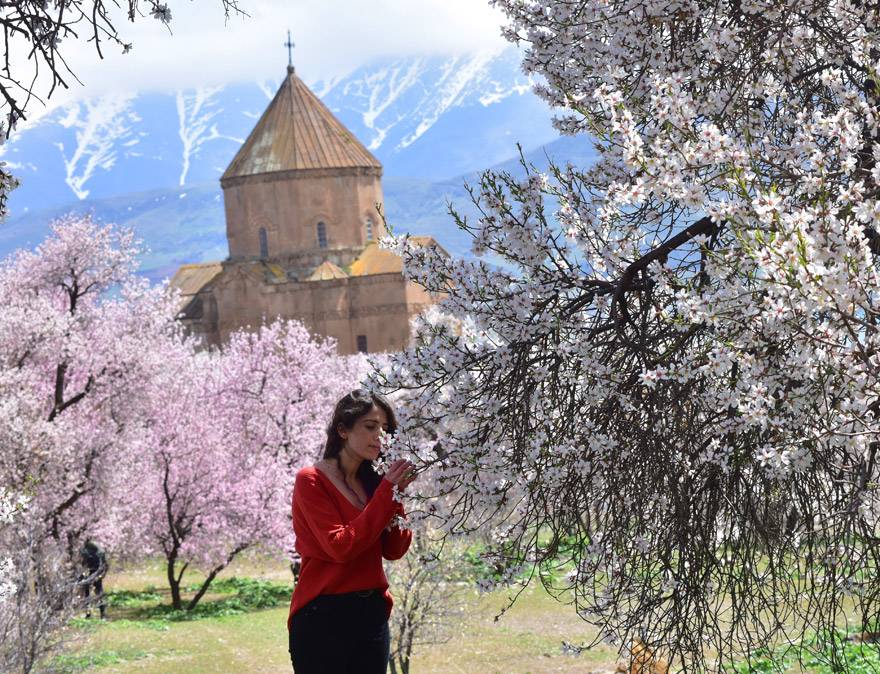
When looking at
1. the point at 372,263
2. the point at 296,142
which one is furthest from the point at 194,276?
the point at 372,263

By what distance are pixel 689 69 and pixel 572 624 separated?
16.0m

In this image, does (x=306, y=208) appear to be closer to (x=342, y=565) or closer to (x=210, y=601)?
(x=210, y=601)

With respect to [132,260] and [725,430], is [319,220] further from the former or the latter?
[725,430]

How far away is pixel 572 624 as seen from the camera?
21.1 metres

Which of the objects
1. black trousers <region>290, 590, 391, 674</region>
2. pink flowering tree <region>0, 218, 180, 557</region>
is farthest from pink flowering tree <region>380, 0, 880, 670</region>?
pink flowering tree <region>0, 218, 180, 557</region>

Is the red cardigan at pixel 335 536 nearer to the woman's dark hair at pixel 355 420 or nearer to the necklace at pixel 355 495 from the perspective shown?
the necklace at pixel 355 495

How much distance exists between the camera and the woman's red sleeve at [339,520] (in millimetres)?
4996

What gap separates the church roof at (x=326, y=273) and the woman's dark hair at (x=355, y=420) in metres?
62.6

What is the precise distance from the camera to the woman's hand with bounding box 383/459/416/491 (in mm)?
5121

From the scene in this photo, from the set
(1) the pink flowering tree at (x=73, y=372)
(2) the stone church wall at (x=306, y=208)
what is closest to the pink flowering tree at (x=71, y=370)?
(1) the pink flowering tree at (x=73, y=372)

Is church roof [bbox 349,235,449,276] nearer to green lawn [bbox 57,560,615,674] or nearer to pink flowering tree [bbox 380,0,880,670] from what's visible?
green lawn [bbox 57,560,615,674]

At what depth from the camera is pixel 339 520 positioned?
514 centimetres

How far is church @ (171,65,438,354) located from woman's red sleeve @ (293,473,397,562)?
60.6 meters

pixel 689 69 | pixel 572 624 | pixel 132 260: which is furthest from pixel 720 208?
pixel 132 260
